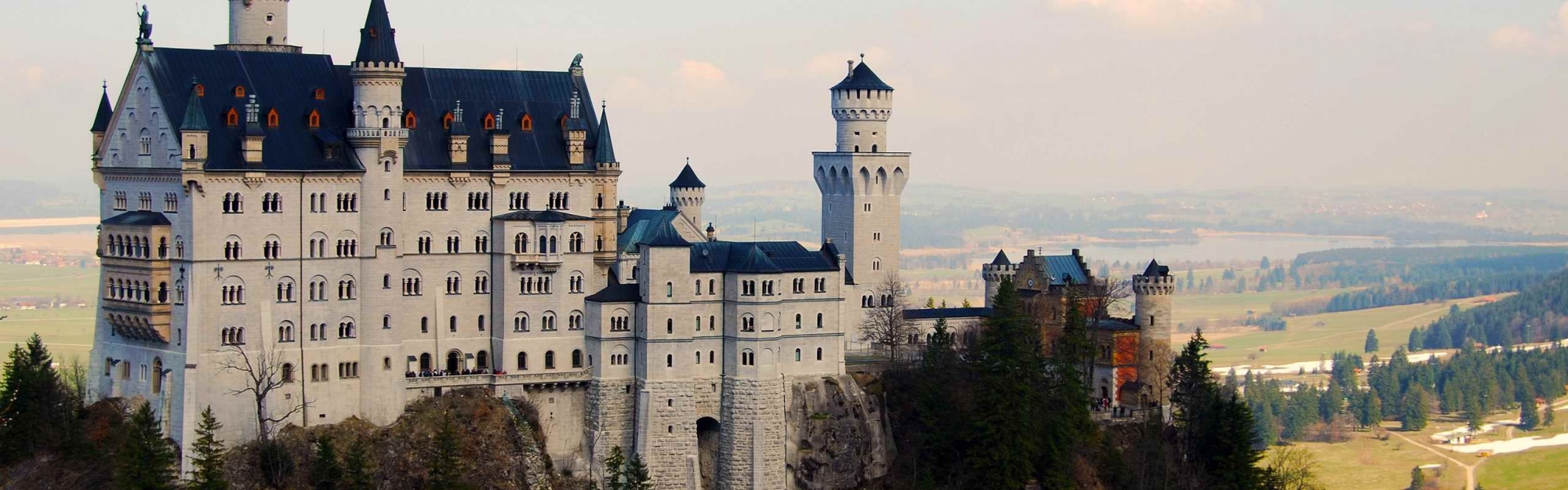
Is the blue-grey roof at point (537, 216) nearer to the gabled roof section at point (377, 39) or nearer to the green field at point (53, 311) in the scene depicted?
the gabled roof section at point (377, 39)

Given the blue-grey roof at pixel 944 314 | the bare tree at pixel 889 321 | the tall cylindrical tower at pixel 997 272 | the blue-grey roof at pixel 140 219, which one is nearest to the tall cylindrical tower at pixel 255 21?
the blue-grey roof at pixel 140 219

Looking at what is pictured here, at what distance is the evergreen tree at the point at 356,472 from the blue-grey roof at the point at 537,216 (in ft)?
42.5

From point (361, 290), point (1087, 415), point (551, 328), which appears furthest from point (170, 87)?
point (1087, 415)

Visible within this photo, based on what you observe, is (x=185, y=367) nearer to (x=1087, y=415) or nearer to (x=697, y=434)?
(x=697, y=434)

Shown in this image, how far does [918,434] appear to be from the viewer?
3888 inches

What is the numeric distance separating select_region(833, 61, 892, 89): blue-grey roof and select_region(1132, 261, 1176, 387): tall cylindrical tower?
16.6 m

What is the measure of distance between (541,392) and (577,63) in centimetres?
1551

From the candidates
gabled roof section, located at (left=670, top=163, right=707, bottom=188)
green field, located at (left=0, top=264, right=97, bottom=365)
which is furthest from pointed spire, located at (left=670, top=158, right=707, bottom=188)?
green field, located at (left=0, top=264, right=97, bottom=365)

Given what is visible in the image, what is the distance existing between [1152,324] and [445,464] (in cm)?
3641

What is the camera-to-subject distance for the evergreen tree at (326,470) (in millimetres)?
85188

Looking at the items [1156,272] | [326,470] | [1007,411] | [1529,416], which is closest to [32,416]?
[326,470]

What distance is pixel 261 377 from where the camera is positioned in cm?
8662

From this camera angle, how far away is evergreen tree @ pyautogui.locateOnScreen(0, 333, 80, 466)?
292ft

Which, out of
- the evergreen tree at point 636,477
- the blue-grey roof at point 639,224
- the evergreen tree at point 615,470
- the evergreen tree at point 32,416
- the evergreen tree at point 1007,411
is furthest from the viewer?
the blue-grey roof at point 639,224
